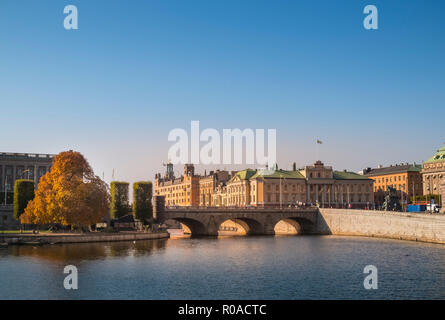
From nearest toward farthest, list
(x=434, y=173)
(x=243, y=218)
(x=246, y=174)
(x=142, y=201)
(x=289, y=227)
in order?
1. (x=142, y=201)
2. (x=243, y=218)
3. (x=289, y=227)
4. (x=434, y=173)
5. (x=246, y=174)

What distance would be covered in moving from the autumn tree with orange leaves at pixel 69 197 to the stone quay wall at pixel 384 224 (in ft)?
184

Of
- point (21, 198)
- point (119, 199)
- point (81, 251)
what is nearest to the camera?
point (81, 251)

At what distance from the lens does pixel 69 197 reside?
89688 mm

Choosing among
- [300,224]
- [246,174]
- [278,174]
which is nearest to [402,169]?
[278,174]

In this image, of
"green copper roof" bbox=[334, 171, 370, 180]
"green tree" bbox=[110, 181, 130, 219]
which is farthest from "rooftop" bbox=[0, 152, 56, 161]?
"green copper roof" bbox=[334, 171, 370, 180]

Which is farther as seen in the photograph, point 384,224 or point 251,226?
point 251,226

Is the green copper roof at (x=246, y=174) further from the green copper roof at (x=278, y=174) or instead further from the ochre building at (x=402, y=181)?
the ochre building at (x=402, y=181)

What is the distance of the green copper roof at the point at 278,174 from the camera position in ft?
546

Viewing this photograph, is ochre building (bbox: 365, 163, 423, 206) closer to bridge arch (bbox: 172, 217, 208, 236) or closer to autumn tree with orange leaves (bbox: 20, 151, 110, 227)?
bridge arch (bbox: 172, 217, 208, 236)

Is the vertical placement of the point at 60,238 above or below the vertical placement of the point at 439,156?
below

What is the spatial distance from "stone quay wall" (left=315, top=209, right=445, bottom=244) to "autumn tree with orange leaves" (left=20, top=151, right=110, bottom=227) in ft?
184

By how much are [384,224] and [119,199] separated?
198ft

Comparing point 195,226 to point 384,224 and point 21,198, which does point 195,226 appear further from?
point 384,224

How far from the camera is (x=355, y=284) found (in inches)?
1924
